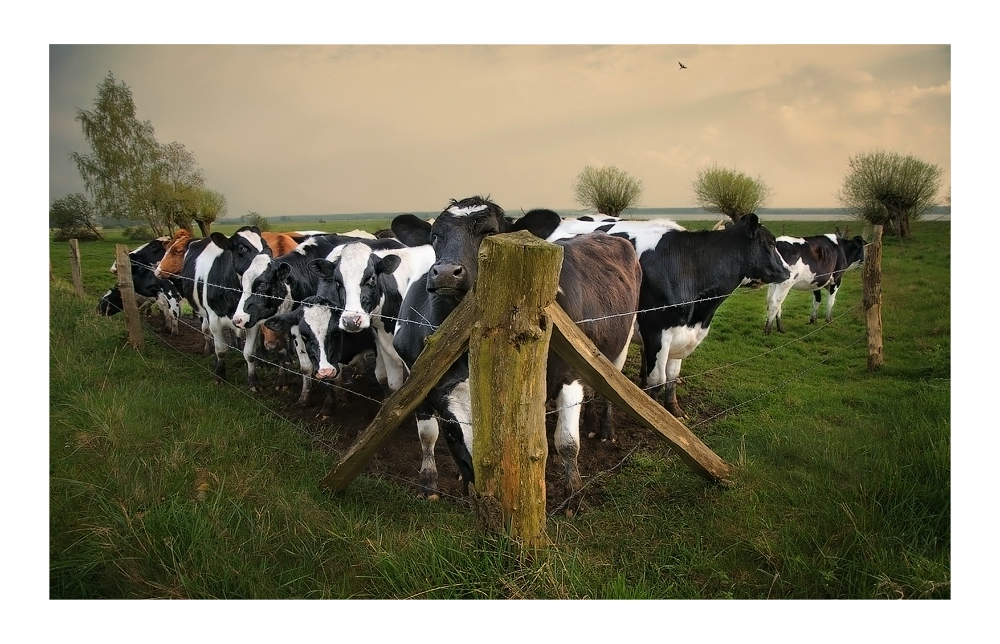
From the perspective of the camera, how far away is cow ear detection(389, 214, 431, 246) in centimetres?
446

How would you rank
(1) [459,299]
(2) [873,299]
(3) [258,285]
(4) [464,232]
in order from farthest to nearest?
(2) [873,299] → (3) [258,285] → (4) [464,232] → (1) [459,299]

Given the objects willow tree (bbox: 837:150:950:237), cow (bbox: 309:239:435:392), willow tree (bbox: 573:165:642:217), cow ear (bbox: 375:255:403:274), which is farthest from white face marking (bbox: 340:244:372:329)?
willow tree (bbox: 837:150:950:237)

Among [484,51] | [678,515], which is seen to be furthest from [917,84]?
[678,515]

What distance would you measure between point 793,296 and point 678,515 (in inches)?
385

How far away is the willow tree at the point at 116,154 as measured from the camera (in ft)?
12.1

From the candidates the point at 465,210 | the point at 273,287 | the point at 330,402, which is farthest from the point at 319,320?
the point at 465,210

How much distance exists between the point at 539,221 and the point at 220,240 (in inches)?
186

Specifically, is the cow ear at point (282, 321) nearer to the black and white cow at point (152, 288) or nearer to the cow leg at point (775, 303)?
the black and white cow at point (152, 288)

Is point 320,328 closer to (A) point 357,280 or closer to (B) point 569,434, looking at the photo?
(A) point 357,280

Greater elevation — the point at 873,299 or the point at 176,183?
the point at 176,183

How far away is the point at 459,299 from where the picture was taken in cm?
346

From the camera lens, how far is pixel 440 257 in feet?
12.3

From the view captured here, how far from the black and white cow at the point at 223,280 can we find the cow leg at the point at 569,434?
454 cm
